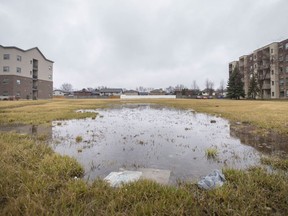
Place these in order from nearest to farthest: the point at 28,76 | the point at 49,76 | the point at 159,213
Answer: the point at 159,213, the point at 28,76, the point at 49,76

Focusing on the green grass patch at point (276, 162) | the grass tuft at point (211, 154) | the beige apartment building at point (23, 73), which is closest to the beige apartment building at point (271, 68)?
the green grass patch at point (276, 162)

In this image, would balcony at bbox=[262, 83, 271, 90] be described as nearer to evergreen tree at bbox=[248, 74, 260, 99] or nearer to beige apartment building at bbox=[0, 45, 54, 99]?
evergreen tree at bbox=[248, 74, 260, 99]

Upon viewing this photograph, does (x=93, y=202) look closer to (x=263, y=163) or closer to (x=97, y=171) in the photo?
(x=97, y=171)

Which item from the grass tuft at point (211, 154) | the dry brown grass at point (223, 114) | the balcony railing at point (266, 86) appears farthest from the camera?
the balcony railing at point (266, 86)

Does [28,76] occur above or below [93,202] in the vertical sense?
above

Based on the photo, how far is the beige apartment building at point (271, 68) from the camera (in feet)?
180

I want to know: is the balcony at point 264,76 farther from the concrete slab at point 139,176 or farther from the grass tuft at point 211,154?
the concrete slab at point 139,176

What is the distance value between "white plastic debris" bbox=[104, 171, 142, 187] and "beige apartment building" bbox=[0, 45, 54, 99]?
6226cm

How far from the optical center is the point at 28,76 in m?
61.7

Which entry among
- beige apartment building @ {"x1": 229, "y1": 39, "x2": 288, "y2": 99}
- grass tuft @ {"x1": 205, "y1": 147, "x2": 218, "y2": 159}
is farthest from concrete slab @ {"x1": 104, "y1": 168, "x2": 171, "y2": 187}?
beige apartment building @ {"x1": 229, "y1": 39, "x2": 288, "y2": 99}

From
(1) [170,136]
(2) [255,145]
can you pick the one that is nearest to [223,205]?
(2) [255,145]

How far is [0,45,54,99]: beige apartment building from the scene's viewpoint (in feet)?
183

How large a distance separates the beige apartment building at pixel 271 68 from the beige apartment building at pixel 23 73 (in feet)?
246

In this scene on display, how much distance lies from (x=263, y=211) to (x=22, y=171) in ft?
15.0
